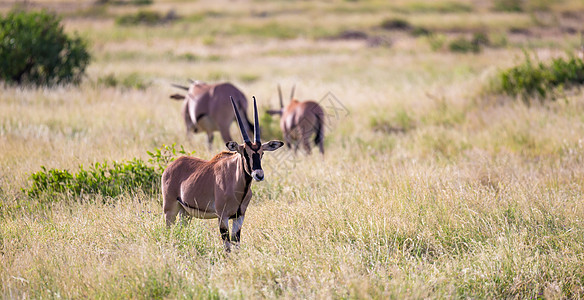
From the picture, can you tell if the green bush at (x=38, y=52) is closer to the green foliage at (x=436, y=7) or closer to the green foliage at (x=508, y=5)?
the green foliage at (x=436, y=7)

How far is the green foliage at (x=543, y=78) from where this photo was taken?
13242 mm

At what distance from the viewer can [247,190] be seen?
483cm

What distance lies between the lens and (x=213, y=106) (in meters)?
9.38

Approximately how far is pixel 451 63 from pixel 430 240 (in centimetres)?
2191

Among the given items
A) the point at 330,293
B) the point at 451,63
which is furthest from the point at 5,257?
the point at 451,63

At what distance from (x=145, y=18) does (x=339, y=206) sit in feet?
181

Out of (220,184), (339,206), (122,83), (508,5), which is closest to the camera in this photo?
(220,184)

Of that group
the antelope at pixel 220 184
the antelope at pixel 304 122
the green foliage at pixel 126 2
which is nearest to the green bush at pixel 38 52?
the antelope at pixel 304 122

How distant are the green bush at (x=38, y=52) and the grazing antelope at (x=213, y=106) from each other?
839 centimetres

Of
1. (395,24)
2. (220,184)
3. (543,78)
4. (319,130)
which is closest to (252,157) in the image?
(220,184)

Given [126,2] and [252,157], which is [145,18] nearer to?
[126,2]

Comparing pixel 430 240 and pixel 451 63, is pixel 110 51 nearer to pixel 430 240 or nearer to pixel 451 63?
pixel 451 63

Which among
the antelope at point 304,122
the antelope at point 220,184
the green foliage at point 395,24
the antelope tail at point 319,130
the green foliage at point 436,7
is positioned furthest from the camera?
the green foliage at point 436,7

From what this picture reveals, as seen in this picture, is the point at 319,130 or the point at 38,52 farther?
the point at 38,52
